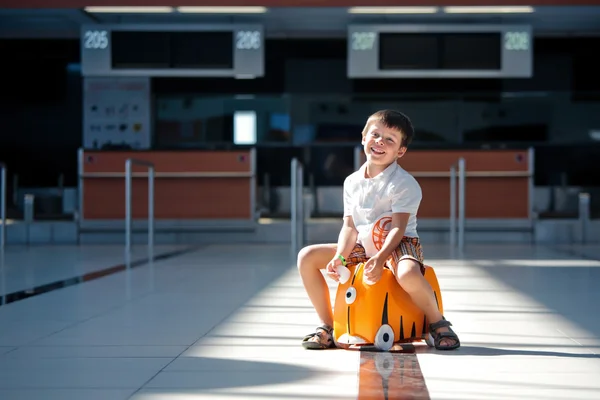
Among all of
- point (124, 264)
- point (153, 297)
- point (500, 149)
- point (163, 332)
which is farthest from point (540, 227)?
point (163, 332)

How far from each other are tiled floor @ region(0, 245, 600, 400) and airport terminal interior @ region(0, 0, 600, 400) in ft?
0.06

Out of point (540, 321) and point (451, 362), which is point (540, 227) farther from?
point (451, 362)

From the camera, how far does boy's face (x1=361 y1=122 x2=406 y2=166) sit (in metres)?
3.15

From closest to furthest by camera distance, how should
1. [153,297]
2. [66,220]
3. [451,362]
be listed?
[451,362] → [153,297] → [66,220]

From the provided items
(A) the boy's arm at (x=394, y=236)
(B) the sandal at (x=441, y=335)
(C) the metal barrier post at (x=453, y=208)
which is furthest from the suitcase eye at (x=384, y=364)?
(C) the metal barrier post at (x=453, y=208)

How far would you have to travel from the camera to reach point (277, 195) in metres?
13.6

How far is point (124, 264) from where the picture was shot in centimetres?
717

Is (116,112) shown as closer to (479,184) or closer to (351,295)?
(479,184)

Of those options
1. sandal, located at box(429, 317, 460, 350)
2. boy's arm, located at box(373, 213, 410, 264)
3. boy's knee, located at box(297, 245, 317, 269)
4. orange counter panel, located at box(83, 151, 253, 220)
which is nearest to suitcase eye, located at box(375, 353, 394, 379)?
sandal, located at box(429, 317, 460, 350)

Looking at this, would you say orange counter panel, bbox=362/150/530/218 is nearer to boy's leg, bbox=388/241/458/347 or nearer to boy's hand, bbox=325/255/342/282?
boy's leg, bbox=388/241/458/347

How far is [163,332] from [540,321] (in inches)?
61.2

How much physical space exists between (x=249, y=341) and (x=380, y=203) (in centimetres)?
69

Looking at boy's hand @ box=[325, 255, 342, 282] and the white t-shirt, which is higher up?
the white t-shirt

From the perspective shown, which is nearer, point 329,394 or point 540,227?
point 329,394
